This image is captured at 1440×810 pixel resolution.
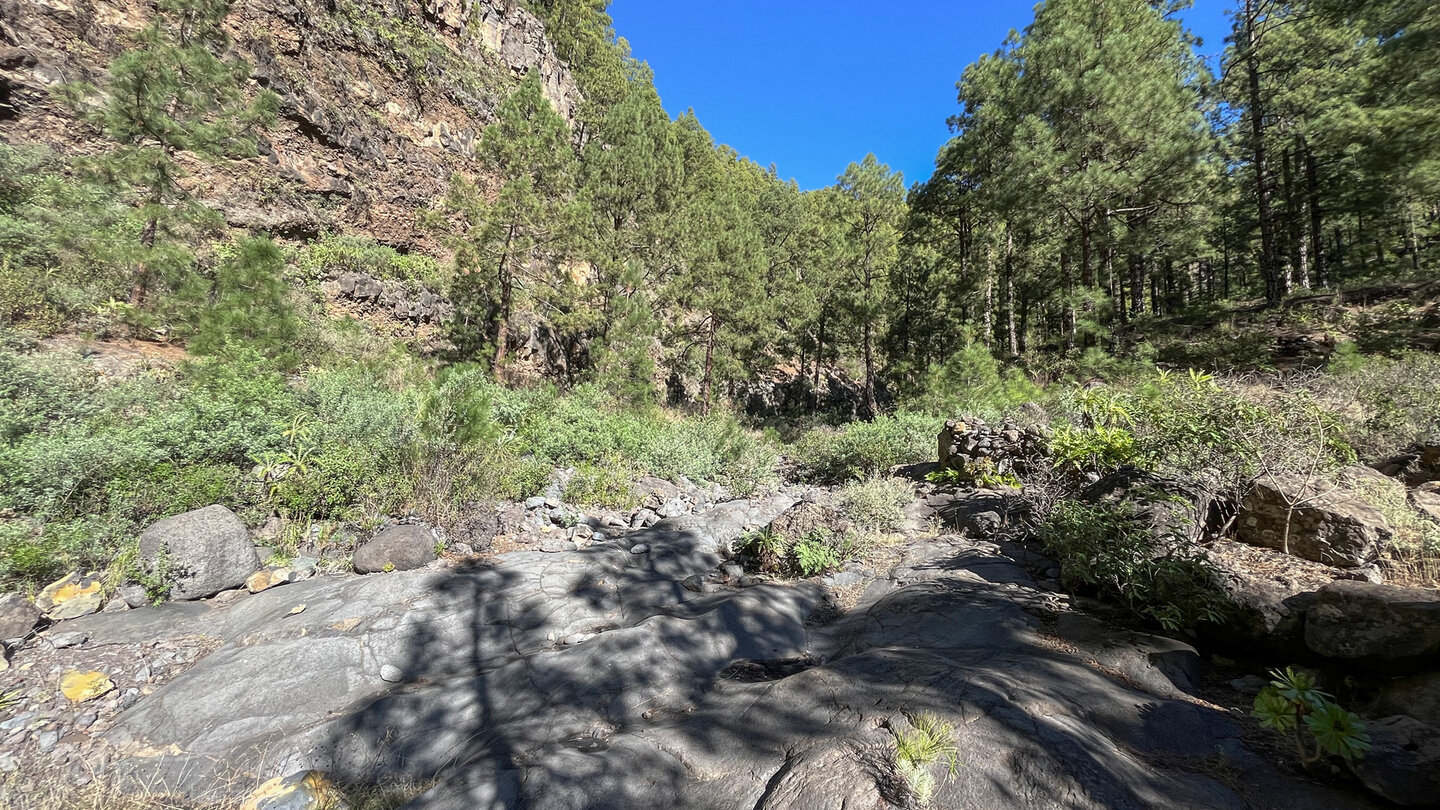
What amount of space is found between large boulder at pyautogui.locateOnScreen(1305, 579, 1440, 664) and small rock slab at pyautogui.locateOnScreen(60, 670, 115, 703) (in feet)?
25.7

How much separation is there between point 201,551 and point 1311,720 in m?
7.65

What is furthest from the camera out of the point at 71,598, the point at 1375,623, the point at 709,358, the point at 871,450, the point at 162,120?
the point at 709,358

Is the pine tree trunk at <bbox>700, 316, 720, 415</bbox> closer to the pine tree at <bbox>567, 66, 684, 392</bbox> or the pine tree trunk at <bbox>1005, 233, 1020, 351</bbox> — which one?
the pine tree at <bbox>567, 66, 684, 392</bbox>

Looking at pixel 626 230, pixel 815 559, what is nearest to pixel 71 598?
A: pixel 815 559

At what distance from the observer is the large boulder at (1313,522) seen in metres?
3.47

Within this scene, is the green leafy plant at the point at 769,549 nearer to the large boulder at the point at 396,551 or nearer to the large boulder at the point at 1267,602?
the large boulder at the point at 1267,602

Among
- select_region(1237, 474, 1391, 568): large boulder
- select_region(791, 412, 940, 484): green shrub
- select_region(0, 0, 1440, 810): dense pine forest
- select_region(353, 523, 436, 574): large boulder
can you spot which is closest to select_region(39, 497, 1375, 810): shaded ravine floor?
select_region(0, 0, 1440, 810): dense pine forest

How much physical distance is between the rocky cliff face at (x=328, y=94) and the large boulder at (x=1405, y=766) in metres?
19.6

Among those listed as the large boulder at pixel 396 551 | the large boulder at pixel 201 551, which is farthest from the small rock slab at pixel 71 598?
the large boulder at pixel 396 551

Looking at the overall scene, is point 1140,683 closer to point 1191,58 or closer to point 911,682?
point 911,682

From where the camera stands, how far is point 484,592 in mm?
4695

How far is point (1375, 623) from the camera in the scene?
2527 mm

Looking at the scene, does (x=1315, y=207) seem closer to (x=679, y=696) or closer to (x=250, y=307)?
(x=679, y=696)

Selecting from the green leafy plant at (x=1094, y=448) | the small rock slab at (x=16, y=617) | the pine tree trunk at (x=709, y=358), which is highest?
the pine tree trunk at (x=709, y=358)
